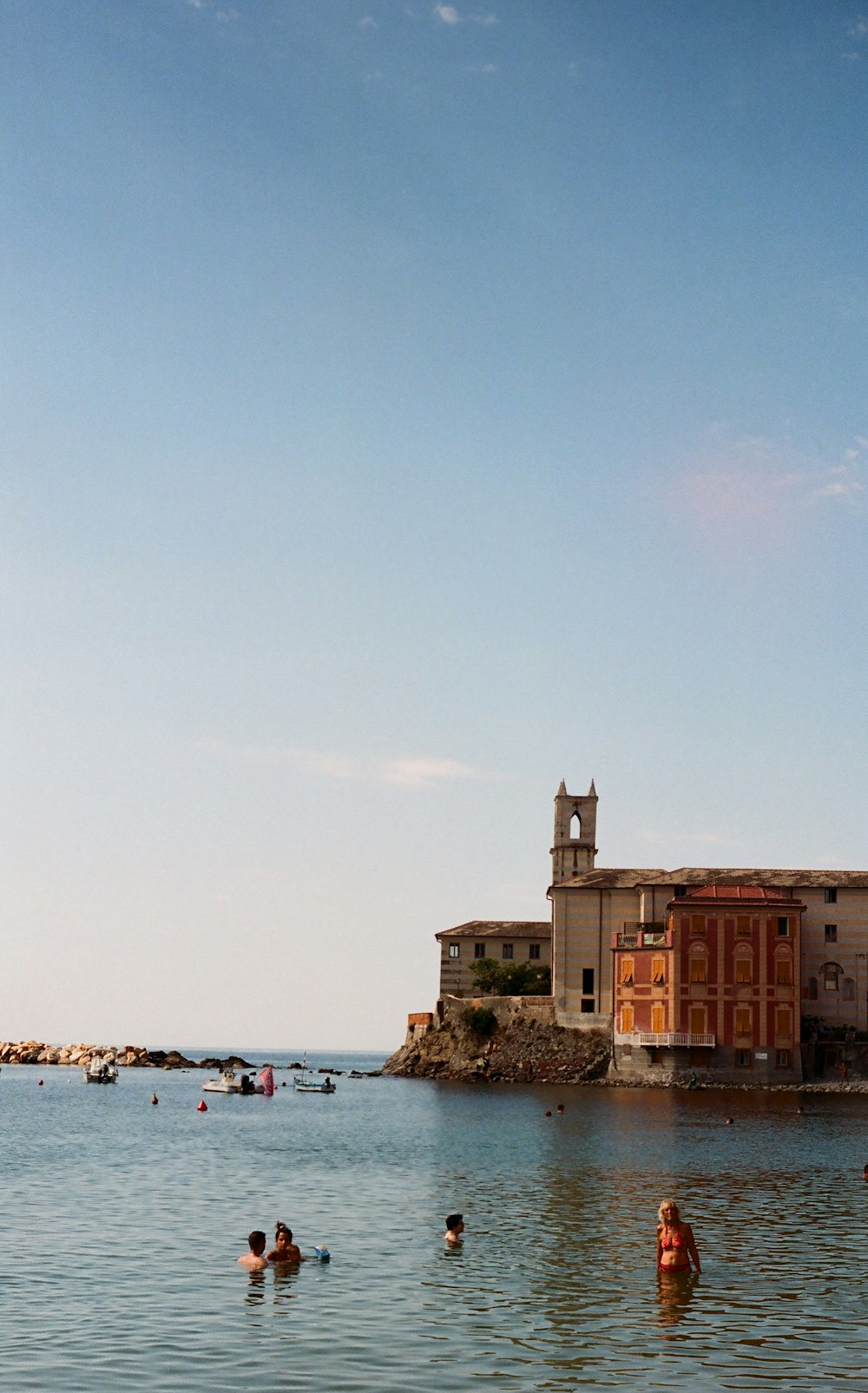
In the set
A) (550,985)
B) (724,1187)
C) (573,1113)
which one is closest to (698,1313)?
(724,1187)

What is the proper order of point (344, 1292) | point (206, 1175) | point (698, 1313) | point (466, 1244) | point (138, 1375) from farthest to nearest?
point (206, 1175), point (466, 1244), point (344, 1292), point (698, 1313), point (138, 1375)

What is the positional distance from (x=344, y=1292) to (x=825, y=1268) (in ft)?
33.6

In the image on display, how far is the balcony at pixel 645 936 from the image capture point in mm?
109869

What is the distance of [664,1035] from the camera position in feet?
350

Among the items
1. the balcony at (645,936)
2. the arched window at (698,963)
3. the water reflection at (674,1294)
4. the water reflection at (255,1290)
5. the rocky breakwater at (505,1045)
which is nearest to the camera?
A: the water reflection at (674,1294)

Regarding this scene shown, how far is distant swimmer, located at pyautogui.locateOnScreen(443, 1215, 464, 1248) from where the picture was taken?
32469 millimetres

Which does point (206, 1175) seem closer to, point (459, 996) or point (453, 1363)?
point (453, 1363)

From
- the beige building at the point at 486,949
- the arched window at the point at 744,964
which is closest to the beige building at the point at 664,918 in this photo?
the arched window at the point at 744,964

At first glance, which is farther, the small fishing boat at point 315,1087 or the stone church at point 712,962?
the small fishing boat at point 315,1087

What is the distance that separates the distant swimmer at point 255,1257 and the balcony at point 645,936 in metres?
81.3

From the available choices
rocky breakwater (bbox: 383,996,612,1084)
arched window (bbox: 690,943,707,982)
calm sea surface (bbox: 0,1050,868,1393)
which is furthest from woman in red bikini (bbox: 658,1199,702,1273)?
rocky breakwater (bbox: 383,996,612,1084)

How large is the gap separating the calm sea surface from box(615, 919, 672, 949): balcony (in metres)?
42.8

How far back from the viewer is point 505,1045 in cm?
12412

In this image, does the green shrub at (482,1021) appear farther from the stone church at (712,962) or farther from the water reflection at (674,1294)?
the water reflection at (674,1294)
